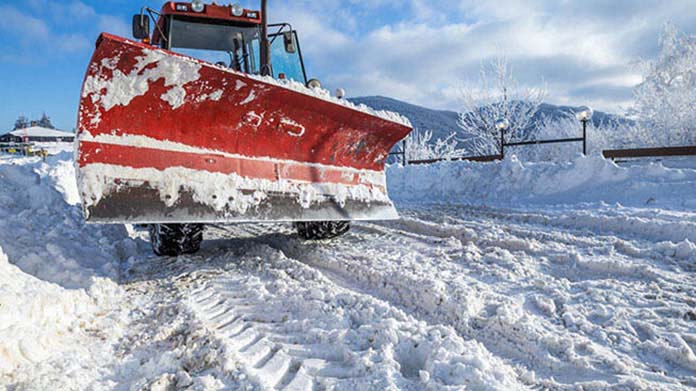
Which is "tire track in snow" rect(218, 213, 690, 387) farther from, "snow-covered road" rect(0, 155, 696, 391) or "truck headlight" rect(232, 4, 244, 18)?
"truck headlight" rect(232, 4, 244, 18)

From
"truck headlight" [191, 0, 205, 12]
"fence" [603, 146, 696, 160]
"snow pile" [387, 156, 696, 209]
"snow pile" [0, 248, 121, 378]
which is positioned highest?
"truck headlight" [191, 0, 205, 12]

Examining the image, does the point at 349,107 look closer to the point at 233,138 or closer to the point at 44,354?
the point at 233,138

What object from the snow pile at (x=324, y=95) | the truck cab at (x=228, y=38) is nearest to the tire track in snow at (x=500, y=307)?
the snow pile at (x=324, y=95)

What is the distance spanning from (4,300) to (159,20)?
3735 millimetres

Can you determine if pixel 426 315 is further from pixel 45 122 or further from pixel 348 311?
pixel 45 122

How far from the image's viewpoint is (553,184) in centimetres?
690

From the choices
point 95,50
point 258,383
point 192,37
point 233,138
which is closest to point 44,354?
point 258,383

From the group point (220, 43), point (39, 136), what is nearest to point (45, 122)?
point (39, 136)

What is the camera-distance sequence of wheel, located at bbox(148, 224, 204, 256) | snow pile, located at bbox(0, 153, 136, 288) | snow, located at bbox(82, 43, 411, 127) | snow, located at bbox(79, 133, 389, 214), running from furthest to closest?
1. wheel, located at bbox(148, 224, 204, 256)
2. snow pile, located at bbox(0, 153, 136, 288)
3. snow, located at bbox(79, 133, 389, 214)
4. snow, located at bbox(82, 43, 411, 127)

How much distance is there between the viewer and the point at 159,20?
461cm

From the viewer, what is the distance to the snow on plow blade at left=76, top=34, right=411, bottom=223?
2.46 metres

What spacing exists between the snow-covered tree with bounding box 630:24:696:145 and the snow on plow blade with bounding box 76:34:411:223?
19949 millimetres

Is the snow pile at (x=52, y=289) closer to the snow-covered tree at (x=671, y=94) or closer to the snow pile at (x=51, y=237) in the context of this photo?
the snow pile at (x=51, y=237)

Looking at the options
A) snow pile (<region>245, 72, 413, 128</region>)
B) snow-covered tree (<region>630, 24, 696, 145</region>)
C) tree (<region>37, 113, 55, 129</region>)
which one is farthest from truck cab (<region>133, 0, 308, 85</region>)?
tree (<region>37, 113, 55, 129</region>)
